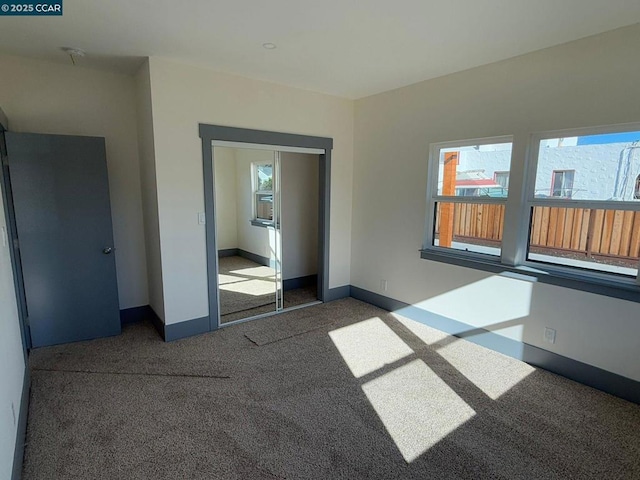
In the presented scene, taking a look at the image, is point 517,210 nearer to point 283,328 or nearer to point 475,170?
point 475,170

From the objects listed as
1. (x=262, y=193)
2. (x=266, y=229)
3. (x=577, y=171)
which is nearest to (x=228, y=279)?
(x=266, y=229)

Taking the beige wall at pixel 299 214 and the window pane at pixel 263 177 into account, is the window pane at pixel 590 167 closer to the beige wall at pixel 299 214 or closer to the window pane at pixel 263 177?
the beige wall at pixel 299 214

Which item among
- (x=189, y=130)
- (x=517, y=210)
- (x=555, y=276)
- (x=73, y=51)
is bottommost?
(x=555, y=276)

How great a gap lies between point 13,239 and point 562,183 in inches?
190

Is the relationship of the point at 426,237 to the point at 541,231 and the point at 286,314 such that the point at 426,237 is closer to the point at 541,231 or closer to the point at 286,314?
the point at 541,231

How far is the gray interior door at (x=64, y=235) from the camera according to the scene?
3100mm

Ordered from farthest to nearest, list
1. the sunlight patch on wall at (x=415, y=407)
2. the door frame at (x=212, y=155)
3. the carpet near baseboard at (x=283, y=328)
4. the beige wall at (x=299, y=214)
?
the beige wall at (x=299, y=214), the carpet near baseboard at (x=283, y=328), the door frame at (x=212, y=155), the sunlight patch on wall at (x=415, y=407)

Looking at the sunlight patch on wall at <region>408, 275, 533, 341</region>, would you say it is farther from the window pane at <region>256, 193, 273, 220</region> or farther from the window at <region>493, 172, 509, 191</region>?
the window pane at <region>256, 193, 273, 220</region>

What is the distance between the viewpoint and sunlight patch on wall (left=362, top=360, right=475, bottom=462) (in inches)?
84.8

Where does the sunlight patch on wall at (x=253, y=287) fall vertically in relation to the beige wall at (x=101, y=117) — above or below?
below

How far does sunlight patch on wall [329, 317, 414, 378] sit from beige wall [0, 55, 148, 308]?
238 cm

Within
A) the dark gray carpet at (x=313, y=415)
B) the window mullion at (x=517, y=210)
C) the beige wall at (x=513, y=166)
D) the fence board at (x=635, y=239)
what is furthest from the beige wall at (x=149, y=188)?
the fence board at (x=635, y=239)

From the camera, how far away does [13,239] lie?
10.1 feet

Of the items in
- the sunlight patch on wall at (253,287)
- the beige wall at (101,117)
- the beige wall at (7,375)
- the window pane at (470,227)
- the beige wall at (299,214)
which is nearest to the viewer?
the beige wall at (7,375)
